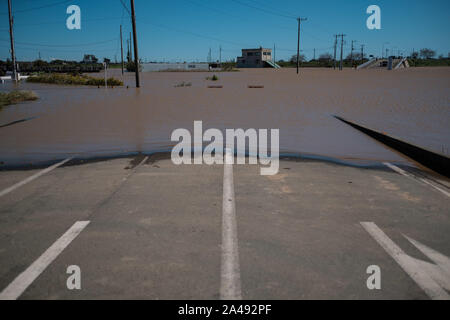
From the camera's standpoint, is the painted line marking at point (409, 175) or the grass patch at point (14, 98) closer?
the painted line marking at point (409, 175)

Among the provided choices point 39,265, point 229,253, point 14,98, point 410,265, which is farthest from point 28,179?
point 14,98

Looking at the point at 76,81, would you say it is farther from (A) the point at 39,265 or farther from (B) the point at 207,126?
(A) the point at 39,265

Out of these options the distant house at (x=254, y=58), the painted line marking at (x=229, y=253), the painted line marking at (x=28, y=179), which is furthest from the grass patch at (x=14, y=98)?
the distant house at (x=254, y=58)

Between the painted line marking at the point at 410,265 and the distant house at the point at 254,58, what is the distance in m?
133

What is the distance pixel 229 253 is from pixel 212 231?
0.64 metres

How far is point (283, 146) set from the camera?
10141 mm

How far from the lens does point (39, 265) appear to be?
12.6ft

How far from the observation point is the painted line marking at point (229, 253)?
11.0 ft

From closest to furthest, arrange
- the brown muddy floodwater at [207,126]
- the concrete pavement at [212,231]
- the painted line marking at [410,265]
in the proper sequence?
the painted line marking at [410,265], the concrete pavement at [212,231], the brown muddy floodwater at [207,126]

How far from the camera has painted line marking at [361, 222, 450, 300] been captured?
132 inches

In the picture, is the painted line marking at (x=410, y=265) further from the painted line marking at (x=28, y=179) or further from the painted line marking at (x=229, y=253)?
the painted line marking at (x=28, y=179)

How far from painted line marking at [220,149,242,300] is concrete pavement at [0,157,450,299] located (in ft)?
0.19

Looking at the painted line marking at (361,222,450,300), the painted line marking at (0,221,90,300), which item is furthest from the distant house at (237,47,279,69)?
the painted line marking at (0,221,90,300)

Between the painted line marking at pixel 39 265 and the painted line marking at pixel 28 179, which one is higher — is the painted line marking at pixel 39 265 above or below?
below
